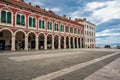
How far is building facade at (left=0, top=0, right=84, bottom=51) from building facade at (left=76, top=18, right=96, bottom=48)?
28.2ft

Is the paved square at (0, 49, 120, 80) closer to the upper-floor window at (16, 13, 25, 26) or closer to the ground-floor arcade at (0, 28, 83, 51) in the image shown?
the ground-floor arcade at (0, 28, 83, 51)

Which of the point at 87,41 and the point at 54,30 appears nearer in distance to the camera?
the point at 54,30

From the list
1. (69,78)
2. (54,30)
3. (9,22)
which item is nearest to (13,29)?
(9,22)

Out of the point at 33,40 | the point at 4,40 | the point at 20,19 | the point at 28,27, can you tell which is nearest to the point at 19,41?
the point at 4,40

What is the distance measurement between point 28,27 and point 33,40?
829 centimetres

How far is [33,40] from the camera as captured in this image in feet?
116

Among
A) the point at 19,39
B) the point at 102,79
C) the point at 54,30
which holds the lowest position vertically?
the point at 102,79

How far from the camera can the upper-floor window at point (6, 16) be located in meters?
22.7

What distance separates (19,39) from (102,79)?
2775cm

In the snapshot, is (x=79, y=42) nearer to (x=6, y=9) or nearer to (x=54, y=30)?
(x=54, y=30)

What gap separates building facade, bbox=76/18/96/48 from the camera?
52.0 meters

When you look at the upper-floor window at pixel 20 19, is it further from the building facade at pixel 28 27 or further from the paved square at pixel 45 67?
the paved square at pixel 45 67

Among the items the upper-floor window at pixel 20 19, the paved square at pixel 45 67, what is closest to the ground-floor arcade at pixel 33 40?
the upper-floor window at pixel 20 19

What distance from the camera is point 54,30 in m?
34.8
